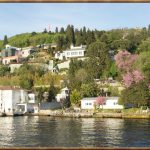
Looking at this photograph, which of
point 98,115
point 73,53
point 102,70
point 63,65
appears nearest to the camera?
point 98,115

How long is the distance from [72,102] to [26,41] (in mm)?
39583

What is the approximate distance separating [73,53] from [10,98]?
15.2 m

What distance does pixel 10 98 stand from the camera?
36.8 meters

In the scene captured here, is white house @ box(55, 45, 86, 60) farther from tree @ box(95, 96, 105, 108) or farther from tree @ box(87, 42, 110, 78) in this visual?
tree @ box(95, 96, 105, 108)

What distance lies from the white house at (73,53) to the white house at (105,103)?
650 inches

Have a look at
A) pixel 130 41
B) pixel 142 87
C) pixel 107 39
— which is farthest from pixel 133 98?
pixel 107 39

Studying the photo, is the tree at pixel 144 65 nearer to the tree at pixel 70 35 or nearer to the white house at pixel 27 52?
the tree at pixel 70 35

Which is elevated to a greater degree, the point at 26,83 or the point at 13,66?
the point at 13,66

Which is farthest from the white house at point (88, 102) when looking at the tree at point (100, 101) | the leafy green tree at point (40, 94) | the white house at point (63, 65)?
the white house at point (63, 65)

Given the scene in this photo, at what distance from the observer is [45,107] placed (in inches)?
1380

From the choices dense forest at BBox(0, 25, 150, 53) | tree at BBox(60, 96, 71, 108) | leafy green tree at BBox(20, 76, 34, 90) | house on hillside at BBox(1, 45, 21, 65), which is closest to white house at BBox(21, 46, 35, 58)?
house on hillside at BBox(1, 45, 21, 65)

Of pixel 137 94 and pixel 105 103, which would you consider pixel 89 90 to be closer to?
pixel 105 103

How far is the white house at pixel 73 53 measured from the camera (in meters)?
48.6

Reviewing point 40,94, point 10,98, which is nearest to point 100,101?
point 40,94
